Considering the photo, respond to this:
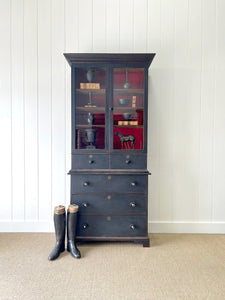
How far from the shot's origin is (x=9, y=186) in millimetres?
2939

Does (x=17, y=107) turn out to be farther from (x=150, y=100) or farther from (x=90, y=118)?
(x=150, y=100)

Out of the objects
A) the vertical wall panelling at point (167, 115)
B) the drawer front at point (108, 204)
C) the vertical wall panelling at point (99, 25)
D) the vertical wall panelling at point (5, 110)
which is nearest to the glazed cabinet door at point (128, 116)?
the drawer front at point (108, 204)

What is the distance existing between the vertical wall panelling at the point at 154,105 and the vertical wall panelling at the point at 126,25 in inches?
8.4

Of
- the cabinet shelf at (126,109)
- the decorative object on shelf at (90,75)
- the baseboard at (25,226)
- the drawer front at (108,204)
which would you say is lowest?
the baseboard at (25,226)

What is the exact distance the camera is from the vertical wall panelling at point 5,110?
9.35 ft

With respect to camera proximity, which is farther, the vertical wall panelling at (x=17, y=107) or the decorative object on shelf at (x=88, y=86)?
the vertical wall panelling at (x=17, y=107)

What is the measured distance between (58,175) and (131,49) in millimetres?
1758

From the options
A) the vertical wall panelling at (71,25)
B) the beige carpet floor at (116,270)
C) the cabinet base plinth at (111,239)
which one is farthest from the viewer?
the vertical wall panelling at (71,25)

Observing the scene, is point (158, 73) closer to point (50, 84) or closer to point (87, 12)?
point (87, 12)

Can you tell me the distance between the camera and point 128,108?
254 centimetres

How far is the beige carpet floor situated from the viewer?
177 cm

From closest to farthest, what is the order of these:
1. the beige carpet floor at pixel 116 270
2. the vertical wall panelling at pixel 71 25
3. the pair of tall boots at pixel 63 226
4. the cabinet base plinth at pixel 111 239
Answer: the beige carpet floor at pixel 116 270 < the pair of tall boots at pixel 63 226 < the cabinet base plinth at pixel 111 239 < the vertical wall panelling at pixel 71 25

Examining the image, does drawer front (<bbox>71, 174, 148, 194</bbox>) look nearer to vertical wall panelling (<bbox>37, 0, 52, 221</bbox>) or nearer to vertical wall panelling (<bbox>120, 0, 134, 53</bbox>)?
vertical wall panelling (<bbox>37, 0, 52, 221</bbox>)

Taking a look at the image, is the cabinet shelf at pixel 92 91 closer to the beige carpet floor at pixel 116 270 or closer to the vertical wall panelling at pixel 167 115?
the vertical wall panelling at pixel 167 115
